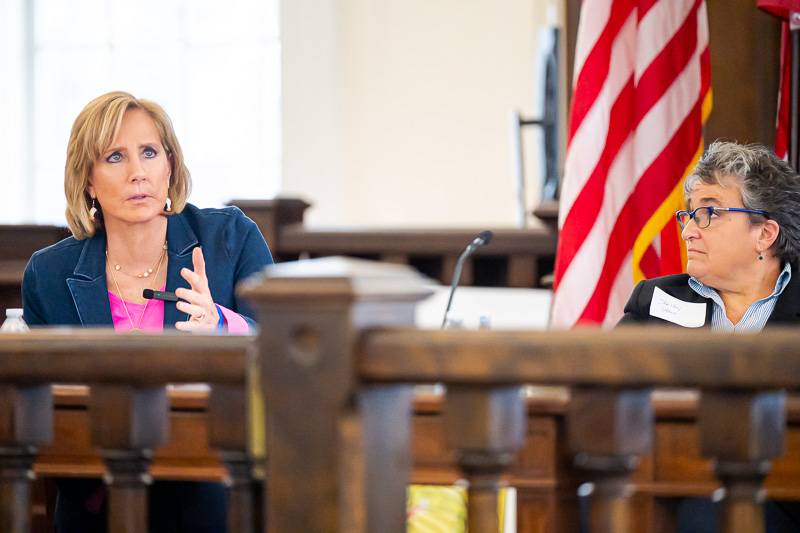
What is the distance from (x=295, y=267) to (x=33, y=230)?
8.45 feet

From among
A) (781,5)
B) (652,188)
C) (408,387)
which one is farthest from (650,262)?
(408,387)

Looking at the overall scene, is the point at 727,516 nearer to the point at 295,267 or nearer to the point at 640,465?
the point at 640,465

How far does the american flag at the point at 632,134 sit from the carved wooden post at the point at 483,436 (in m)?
1.99

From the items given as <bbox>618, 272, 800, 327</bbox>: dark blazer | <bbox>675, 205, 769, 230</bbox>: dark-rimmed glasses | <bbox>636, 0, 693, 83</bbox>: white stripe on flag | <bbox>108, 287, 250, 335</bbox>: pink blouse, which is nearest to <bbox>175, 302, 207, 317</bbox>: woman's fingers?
<bbox>108, 287, 250, 335</bbox>: pink blouse

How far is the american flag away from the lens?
10.4ft

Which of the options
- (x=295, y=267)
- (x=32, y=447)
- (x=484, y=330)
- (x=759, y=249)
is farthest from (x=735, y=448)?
(x=759, y=249)

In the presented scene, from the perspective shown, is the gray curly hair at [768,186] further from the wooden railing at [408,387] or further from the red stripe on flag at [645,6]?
the wooden railing at [408,387]

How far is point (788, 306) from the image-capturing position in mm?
2658

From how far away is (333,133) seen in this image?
286 inches

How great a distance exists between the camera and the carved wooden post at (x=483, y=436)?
1172 mm

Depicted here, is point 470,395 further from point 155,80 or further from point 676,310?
point 155,80

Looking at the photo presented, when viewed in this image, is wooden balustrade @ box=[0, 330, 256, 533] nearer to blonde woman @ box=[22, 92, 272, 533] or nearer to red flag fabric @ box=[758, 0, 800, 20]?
blonde woman @ box=[22, 92, 272, 533]

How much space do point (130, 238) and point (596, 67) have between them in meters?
1.40

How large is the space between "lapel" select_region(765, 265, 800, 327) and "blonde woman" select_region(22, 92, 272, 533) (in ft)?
3.97
